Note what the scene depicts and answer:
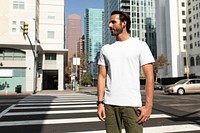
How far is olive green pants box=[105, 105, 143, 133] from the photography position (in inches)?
101

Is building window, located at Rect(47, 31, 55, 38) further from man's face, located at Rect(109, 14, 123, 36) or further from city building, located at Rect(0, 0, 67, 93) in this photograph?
man's face, located at Rect(109, 14, 123, 36)

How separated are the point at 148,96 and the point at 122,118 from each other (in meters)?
0.40

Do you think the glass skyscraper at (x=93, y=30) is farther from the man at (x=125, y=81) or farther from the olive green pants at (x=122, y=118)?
the olive green pants at (x=122, y=118)

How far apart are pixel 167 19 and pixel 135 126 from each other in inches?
2951

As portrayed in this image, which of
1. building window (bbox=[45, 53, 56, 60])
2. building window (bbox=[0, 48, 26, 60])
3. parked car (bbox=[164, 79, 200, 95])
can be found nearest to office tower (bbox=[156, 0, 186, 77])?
building window (bbox=[45, 53, 56, 60])

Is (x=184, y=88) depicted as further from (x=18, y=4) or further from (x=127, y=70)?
(x=18, y=4)

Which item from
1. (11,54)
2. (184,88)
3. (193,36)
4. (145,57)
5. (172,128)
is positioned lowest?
(172,128)

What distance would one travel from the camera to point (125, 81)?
2.64 meters

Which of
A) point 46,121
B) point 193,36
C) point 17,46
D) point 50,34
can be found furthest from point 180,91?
point 193,36

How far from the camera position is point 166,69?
240 ft

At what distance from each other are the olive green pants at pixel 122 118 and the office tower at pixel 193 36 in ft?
209

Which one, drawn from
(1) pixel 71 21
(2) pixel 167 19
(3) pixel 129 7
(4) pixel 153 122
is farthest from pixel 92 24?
(4) pixel 153 122

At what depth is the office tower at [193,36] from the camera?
207 ft

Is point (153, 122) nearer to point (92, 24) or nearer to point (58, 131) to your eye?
point (58, 131)
